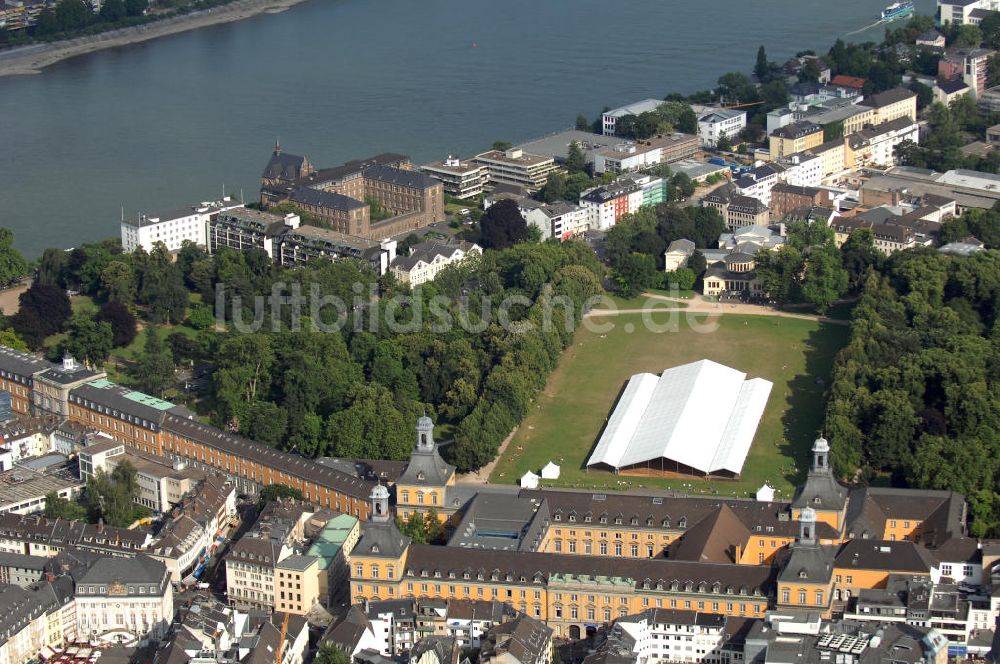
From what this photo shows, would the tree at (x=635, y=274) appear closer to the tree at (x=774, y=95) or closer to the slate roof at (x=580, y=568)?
the tree at (x=774, y=95)

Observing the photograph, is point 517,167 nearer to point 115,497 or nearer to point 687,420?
point 687,420

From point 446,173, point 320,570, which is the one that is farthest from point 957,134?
point 320,570

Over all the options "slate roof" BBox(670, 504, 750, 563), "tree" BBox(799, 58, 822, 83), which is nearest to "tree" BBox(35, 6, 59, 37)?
"tree" BBox(799, 58, 822, 83)

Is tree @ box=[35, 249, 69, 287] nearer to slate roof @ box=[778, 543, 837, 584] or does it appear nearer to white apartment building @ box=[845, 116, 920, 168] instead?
white apartment building @ box=[845, 116, 920, 168]

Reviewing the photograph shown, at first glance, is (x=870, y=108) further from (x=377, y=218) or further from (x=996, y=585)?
(x=996, y=585)

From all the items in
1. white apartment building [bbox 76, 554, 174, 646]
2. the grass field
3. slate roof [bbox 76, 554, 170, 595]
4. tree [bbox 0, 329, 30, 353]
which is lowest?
the grass field

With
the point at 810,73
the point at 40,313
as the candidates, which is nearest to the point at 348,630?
the point at 40,313

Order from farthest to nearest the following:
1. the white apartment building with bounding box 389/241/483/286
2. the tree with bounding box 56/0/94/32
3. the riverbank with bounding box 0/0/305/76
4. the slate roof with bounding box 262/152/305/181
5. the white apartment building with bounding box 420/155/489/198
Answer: the tree with bounding box 56/0/94/32
the riverbank with bounding box 0/0/305/76
the white apartment building with bounding box 420/155/489/198
the slate roof with bounding box 262/152/305/181
the white apartment building with bounding box 389/241/483/286
